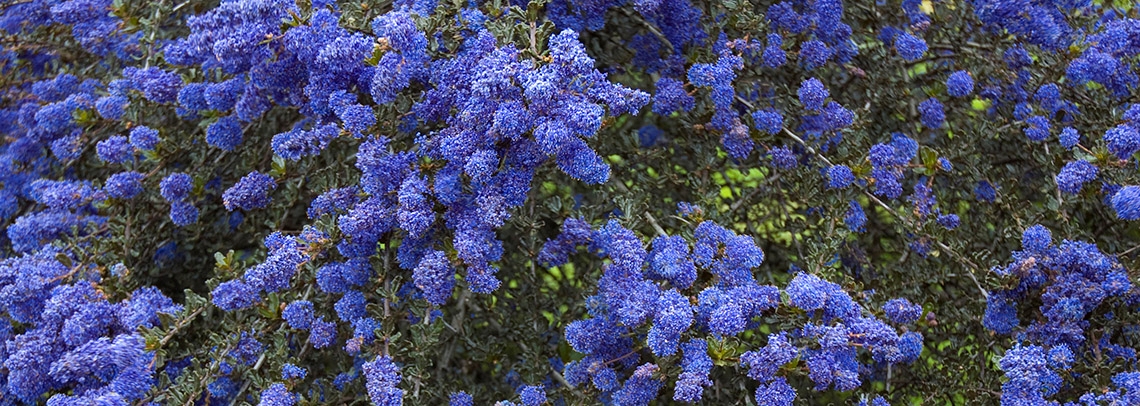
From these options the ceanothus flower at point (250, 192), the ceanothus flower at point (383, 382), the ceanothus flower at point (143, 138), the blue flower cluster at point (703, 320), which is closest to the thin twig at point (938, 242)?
the blue flower cluster at point (703, 320)

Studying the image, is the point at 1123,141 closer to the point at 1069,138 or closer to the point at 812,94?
the point at 1069,138

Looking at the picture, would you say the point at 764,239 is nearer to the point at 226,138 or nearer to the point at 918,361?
the point at 918,361

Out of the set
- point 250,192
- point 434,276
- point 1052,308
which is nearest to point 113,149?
point 250,192

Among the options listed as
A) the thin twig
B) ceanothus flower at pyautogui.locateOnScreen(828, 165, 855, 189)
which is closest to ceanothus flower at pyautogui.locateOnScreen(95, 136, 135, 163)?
the thin twig

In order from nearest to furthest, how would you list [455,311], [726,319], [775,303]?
[726,319], [775,303], [455,311]

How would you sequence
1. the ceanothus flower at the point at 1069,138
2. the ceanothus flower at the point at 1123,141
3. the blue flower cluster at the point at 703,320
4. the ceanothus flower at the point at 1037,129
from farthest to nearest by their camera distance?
the ceanothus flower at the point at 1037,129 < the ceanothus flower at the point at 1069,138 < the ceanothus flower at the point at 1123,141 < the blue flower cluster at the point at 703,320

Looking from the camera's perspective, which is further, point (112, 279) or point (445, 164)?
point (112, 279)

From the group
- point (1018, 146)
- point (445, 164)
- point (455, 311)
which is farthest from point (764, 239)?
point (445, 164)

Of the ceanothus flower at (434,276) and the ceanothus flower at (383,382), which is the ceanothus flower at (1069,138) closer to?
the ceanothus flower at (434,276)

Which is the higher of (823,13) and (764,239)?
(823,13)
